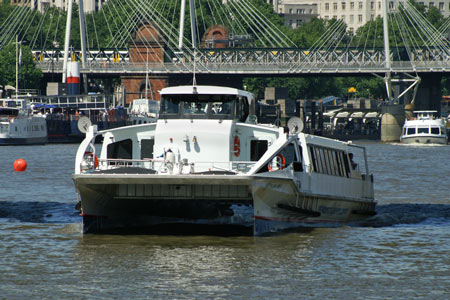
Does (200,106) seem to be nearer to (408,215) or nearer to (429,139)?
(408,215)

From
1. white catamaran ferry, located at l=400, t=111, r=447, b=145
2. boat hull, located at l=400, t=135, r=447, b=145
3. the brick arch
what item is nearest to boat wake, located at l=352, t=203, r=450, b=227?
boat hull, located at l=400, t=135, r=447, b=145

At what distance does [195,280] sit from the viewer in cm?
2298

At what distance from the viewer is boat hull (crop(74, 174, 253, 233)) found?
27.4m

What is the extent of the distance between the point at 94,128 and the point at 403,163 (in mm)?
45195

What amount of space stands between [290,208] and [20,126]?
258 feet

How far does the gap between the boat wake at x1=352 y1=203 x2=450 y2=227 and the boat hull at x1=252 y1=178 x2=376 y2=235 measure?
1551mm

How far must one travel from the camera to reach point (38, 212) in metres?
36.5

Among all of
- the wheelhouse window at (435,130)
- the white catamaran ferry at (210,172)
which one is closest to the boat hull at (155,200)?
the white catamaran ferry at (210,172)

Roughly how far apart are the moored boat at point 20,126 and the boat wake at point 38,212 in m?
64.5

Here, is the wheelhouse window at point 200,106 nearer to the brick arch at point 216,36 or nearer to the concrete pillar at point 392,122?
the concrete pillar at point 392,122

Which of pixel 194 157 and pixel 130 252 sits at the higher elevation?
pixel 194 157

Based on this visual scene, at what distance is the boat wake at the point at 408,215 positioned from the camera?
34781 mm

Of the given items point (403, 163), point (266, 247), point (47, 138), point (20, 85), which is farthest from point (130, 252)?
point (20, 85)

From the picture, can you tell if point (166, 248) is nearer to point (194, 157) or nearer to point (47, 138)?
point (194, 157)
